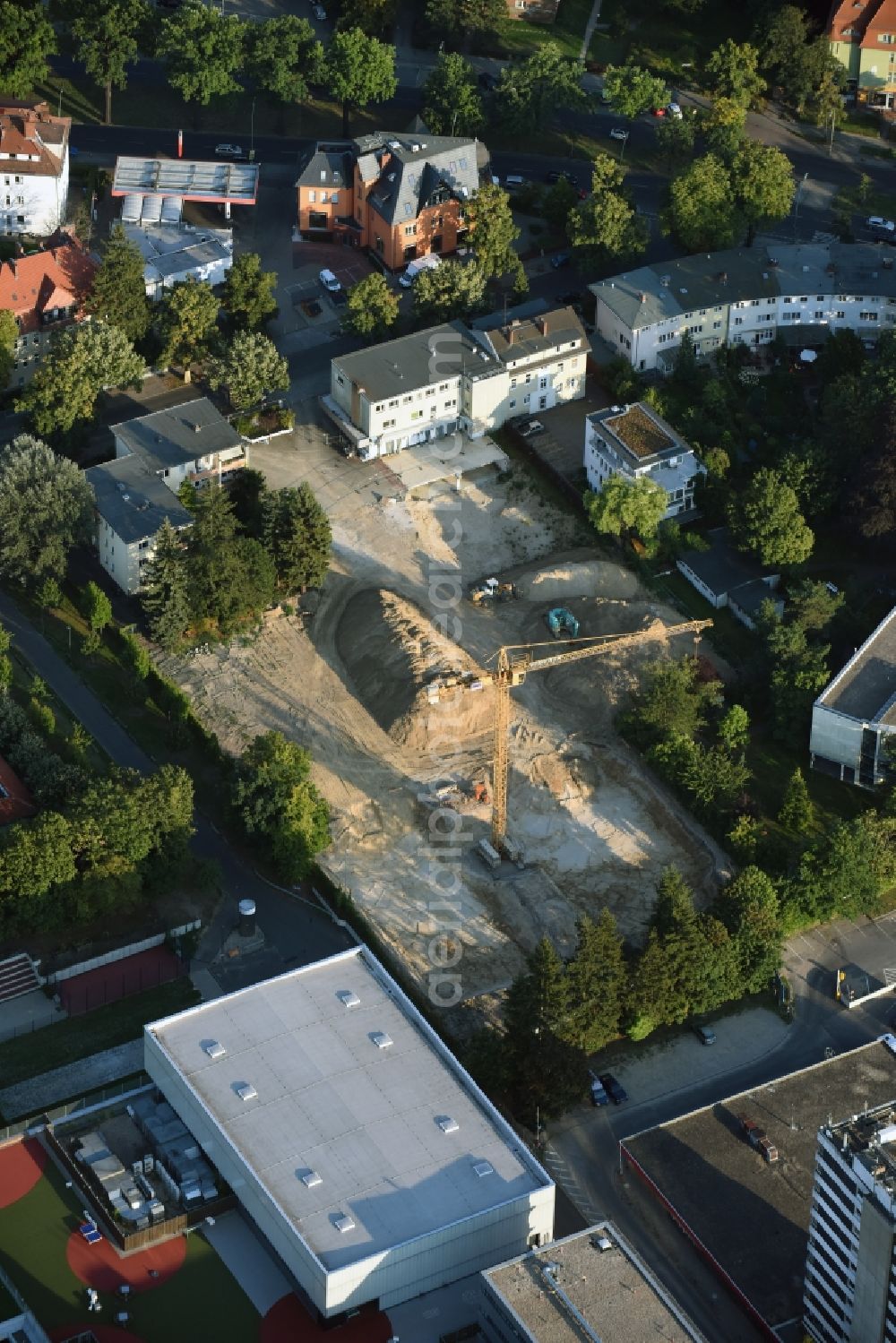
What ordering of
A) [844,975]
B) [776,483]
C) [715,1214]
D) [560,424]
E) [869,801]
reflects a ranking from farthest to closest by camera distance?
1. [560,424]
2. [776,483]
3. [869,801]
4. [844,975]
5. [715,1214]

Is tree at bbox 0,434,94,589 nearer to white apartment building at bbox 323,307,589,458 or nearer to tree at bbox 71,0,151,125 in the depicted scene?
white apartment building at bbox 323,307,589,458

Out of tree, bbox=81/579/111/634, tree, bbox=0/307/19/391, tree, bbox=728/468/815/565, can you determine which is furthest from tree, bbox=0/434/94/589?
tree, bbox=728/468/815/565

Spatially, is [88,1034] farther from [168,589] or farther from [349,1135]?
[168,589]

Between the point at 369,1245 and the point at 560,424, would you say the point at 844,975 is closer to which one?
the point at 369,1245

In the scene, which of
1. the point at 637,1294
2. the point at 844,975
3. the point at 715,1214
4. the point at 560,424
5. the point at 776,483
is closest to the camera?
the point at 637,1294

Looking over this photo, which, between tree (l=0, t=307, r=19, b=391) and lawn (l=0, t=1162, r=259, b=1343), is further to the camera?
tree (l=0, t=307, r=19, b=391)

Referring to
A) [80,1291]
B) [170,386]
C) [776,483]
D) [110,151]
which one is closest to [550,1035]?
[80,1291]

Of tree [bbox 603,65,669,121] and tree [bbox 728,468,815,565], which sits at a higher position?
tree [bbox 603,65,669,121]
